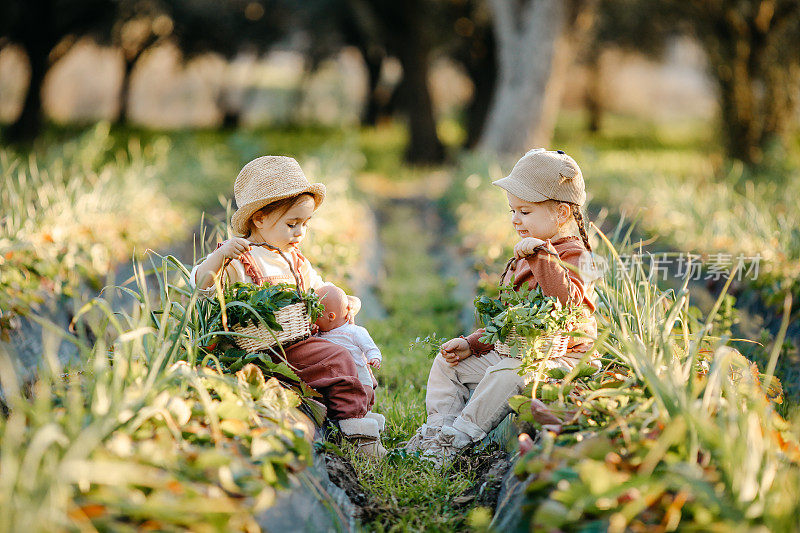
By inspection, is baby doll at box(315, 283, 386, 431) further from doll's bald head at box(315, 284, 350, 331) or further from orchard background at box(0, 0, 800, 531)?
orchard background at box(0, 0, 800, 531)

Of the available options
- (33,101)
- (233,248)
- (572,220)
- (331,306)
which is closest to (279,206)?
(233,248)

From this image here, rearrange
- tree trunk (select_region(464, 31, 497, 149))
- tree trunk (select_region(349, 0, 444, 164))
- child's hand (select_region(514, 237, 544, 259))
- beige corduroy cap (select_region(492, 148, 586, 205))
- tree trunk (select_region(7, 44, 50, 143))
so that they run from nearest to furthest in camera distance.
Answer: child's hand (select_region(514, 237, 544, 259)) → beige corduroy cap (select_region(492, 148, 586, 205)) → tree trunk (select_region(7, 44, 50, 143)) → tree trunk (select_region(349, 0, 444, 164)) → tree trunk (select_region(464, 31, 497, 149))

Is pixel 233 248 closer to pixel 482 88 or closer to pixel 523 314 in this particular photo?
pixel 523 314

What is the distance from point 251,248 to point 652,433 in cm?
181

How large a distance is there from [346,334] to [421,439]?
577 millimetres

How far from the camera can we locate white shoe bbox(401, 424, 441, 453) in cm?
312

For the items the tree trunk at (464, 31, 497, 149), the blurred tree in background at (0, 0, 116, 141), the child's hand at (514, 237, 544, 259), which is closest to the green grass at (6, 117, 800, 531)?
the child's hand at (514, 237, 544, 259)

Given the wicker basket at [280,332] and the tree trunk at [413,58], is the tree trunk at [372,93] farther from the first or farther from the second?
the wicker basket at [280,332]

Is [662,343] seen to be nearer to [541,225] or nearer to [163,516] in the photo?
[541,225]

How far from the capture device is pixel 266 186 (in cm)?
308

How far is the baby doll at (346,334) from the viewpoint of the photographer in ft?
10.6

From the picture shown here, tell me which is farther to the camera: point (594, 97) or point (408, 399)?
point (594, 97)

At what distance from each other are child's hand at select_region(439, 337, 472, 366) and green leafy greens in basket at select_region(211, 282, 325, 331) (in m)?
0.63

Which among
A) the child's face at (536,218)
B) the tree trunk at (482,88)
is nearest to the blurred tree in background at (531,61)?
the tree trunk at (482,88)
